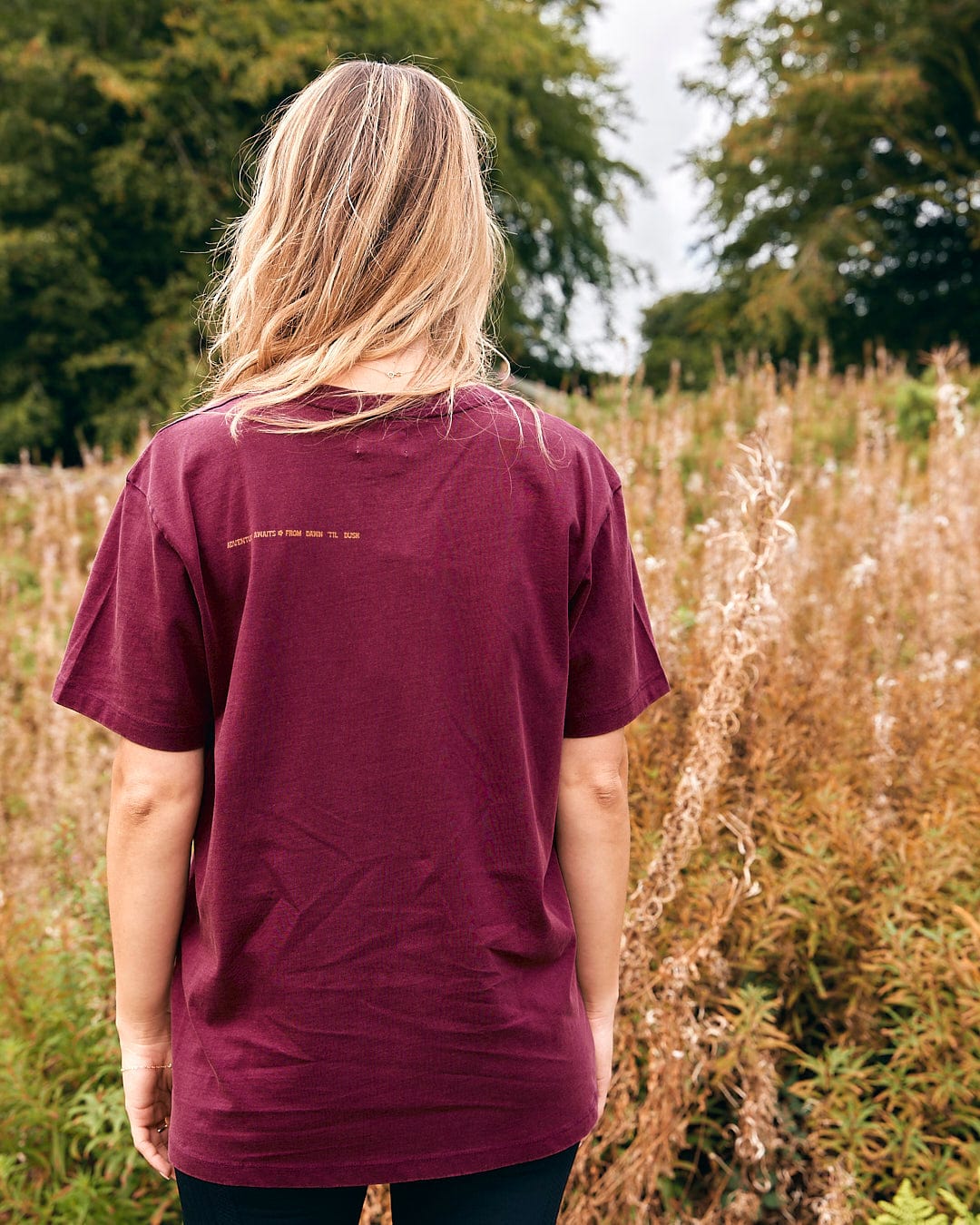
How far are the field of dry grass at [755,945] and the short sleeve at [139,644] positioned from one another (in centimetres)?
123

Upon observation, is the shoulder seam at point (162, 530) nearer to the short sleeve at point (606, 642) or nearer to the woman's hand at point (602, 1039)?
the short sleeve at point (606, 642)

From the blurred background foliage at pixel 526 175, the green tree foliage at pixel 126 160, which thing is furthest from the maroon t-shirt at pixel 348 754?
the green tree foliage at pixel 126 160

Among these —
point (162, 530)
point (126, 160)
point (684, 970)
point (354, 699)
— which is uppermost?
point (126, 160)

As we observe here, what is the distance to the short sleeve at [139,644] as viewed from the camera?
124cm

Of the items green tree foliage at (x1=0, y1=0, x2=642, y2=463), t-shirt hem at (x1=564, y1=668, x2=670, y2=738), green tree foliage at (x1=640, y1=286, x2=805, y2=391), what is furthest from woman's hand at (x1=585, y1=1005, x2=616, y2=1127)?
green tree foliage at (x1=640, y1=286, x2=805, y2=391)

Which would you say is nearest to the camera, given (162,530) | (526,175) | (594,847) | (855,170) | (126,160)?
(162,530)

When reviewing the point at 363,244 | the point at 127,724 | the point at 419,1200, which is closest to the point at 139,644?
the point at 127,724

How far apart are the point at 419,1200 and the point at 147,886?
539 millimetres

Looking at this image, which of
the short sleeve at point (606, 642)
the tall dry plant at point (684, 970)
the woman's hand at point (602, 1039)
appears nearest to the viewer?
the short sleeve at point (606, 642)

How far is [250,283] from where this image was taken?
1.34 metres

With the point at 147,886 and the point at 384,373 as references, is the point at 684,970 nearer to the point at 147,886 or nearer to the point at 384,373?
the point at 147,886

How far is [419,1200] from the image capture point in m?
1.36

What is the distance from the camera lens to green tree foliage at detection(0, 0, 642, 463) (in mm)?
14891

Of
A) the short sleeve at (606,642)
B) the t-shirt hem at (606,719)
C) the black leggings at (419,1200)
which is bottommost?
the black leggings at (419,1200)
